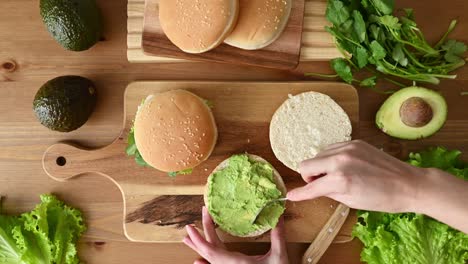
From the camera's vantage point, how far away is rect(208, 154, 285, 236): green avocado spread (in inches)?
69.9

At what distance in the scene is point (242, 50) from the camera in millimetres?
1833

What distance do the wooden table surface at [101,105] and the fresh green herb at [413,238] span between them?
13cm

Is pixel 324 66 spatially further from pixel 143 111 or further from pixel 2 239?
pixel 2 239

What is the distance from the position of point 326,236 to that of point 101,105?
946 millimetres

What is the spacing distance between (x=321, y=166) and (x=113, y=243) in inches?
34.7

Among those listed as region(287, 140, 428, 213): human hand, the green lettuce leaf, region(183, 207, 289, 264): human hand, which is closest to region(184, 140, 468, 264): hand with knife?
region(287, 140, 428, 213): human hand

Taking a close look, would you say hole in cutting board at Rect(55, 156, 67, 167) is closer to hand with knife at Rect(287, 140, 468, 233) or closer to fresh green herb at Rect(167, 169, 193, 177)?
fresh green herb at Rect(167, 169, 193, 177)

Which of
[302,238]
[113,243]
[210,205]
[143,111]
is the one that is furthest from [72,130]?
[302,238]

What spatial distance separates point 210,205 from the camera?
5.88ft

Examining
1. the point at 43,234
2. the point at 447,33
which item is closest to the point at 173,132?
the point at 43,234

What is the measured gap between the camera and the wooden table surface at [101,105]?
191 cm

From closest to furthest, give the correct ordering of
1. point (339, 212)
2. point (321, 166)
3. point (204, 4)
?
point (321, 166) < point (204, 4) < point (339, 212)

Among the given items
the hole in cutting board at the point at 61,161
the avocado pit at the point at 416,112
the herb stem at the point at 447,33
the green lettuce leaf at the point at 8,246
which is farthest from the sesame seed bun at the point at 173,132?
the herb stem at the point at 447,33

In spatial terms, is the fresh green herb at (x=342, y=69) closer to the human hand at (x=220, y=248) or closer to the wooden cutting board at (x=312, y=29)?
the wooden cutting board at (x=312, y=29)
